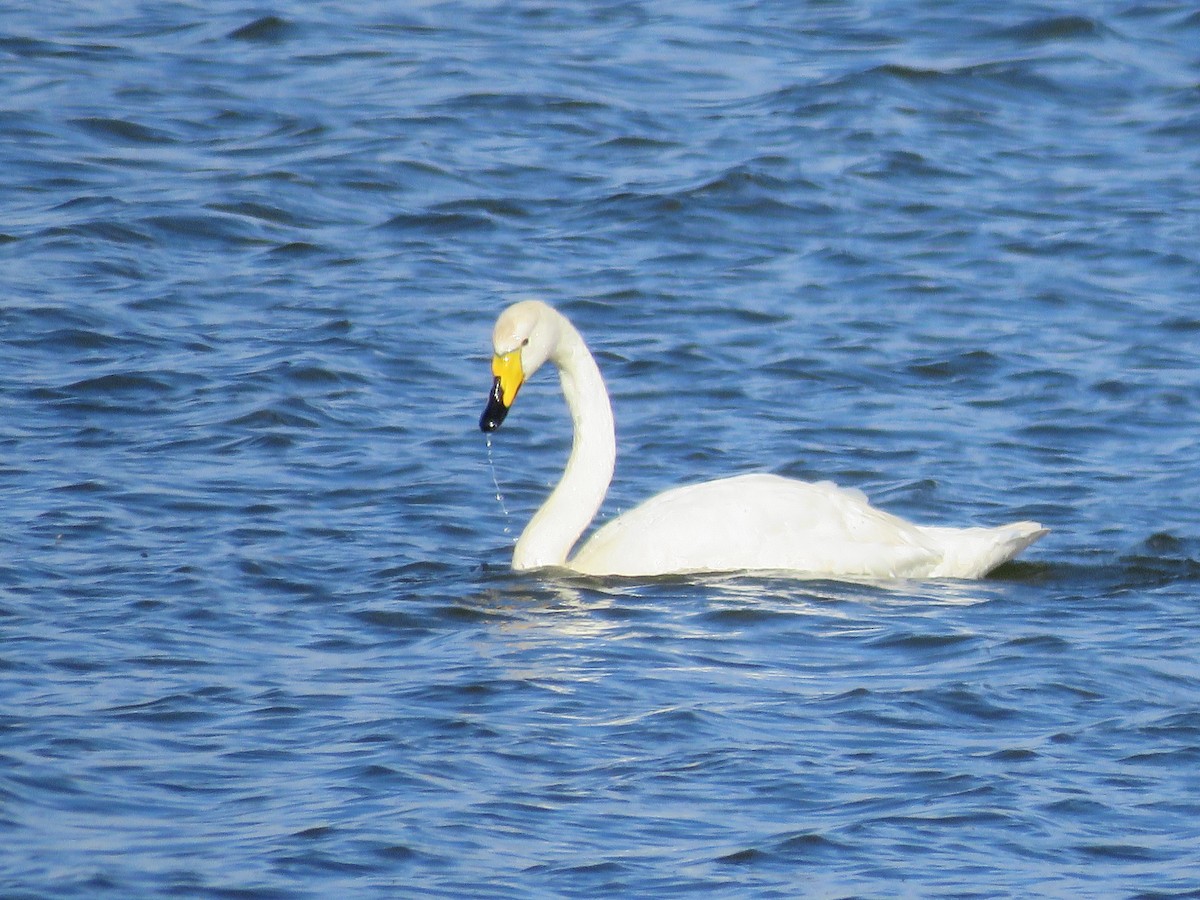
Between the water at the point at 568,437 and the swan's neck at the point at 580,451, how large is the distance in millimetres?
372

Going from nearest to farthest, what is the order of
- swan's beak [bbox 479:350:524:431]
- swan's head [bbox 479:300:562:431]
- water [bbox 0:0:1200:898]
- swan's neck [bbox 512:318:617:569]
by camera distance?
water [bbox 0:0:1200:898] → swan's beak [bbox 479:350:524:431] → swan's head [bbox 479:300:562:431] → swan's neck [bbox 512:318:617:569]

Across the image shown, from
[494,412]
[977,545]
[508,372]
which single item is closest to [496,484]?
[508,372]

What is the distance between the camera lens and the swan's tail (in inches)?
355

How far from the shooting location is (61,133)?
15617 mm

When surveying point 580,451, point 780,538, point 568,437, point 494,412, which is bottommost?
point 568,437

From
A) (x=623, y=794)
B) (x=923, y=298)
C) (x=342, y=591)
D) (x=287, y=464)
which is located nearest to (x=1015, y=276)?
(x=923, y=298)

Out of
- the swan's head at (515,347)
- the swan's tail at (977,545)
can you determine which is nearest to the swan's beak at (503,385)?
the swan's head at (515,347)

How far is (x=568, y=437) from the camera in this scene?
37.2ft

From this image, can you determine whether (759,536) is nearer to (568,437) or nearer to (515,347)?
(515,347)

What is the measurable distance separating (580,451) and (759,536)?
108 cm

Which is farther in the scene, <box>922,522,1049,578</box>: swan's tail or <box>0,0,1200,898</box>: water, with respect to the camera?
<box>922,522,1049,578</box>: swan's tail

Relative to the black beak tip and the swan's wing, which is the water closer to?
the swan's wing

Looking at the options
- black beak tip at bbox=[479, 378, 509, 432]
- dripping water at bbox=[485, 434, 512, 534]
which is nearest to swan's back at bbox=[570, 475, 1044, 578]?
black beak tip at bbox=[479, 378, 509, 432]

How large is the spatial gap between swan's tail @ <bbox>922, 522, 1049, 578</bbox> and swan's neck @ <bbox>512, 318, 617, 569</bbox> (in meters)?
1.39
